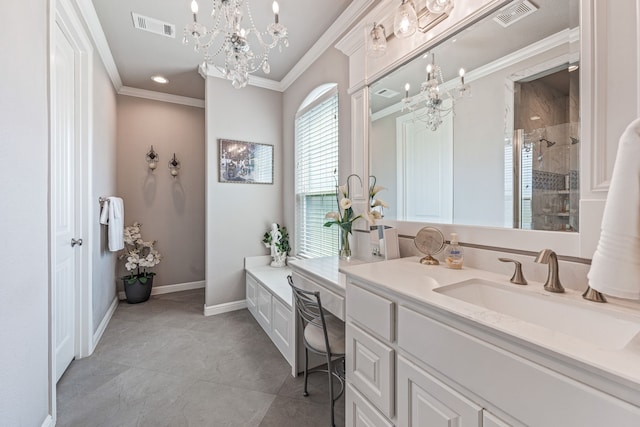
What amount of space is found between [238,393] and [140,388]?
0.70 meters

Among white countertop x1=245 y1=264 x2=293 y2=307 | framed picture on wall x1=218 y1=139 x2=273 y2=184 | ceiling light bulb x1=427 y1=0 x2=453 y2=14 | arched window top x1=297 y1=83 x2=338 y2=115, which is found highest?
arched window top x1=297 y1=83 x2=338 y2=115

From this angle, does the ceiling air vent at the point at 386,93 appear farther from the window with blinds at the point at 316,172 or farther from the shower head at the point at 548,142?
the shower head at the point at 548,142

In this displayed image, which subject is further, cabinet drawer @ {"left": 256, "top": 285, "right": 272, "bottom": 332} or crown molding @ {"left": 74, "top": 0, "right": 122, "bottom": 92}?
cabinet drawer @ {"left": 256, "top": 285, "right": 272, "bottom": 332}

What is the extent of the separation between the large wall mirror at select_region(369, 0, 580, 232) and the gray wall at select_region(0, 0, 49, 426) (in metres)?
1.92

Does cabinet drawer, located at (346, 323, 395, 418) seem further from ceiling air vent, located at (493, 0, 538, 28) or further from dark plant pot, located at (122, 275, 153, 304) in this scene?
dark plant pot, located at (122, 275, 153, 304)

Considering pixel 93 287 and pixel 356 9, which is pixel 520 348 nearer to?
pixel 356 9

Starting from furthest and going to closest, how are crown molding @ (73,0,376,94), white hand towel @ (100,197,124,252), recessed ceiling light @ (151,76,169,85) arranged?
recessed ceiling light @ (151,76,169,85) → white hand towel @ (100,197,124,252) → crown molding @ (73,0,376,94)

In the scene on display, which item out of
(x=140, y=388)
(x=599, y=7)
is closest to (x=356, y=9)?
(x=599, y=7)

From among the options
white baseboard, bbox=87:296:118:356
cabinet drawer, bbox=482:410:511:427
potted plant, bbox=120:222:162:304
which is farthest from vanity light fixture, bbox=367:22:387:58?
potted plant, bbox=120:222:162:304

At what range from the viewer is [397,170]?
179 centimetres

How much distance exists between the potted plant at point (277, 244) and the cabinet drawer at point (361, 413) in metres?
2.14

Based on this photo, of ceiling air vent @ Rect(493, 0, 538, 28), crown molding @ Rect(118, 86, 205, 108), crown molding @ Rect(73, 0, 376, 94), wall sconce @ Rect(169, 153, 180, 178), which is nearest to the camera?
ceiling air vent @ Rect(493, 0, 538, 28)

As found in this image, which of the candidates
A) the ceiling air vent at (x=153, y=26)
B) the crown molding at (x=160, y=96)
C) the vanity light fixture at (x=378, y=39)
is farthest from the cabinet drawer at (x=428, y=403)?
the crown molding at (x=160, y=96)

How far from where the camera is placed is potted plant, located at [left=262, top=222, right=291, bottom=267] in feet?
10.8
